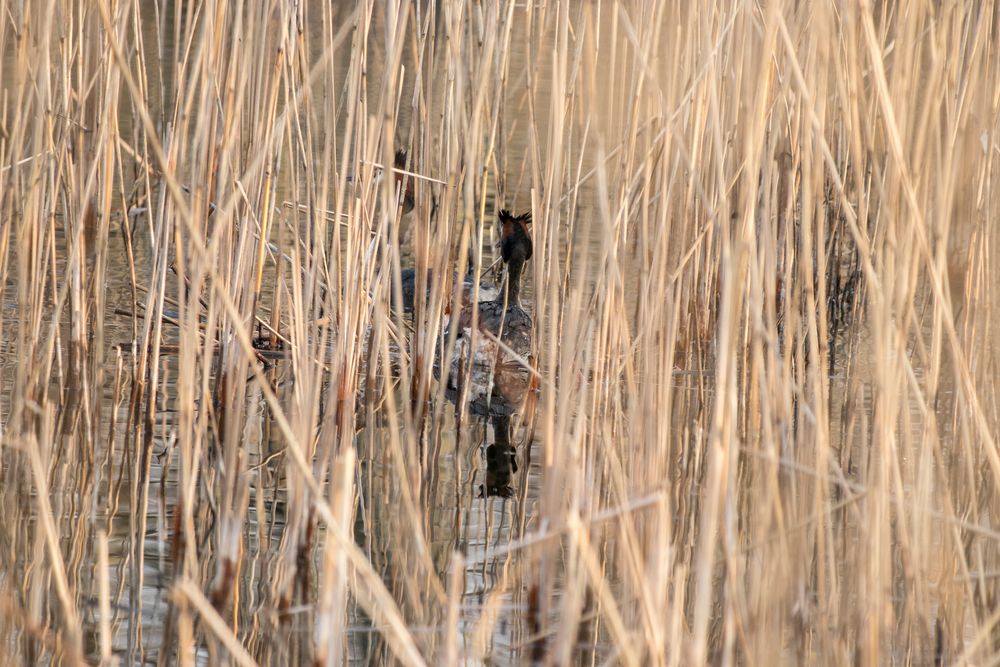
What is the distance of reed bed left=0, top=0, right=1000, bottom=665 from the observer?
1687 mm

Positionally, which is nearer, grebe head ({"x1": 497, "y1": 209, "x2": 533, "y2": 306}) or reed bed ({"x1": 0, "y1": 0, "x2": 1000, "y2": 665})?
reed bed ({"x1": 0, "y1": 0, "x2": 1000, "y2": 665})

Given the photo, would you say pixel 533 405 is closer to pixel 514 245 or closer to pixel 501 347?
pixel 501 347

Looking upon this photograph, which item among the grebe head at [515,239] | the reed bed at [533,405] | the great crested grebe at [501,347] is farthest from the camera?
the grebe head at [515,239]

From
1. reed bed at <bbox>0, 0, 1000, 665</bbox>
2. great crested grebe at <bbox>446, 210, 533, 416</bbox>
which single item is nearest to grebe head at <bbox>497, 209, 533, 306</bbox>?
great crested grebe at <bbox>446, 210, 533, 416</bbox>

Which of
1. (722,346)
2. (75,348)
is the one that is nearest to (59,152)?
(75,348)

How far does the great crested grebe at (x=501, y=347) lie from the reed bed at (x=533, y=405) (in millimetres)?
259

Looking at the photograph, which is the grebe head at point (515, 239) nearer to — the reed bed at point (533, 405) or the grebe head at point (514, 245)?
the grebe head at point (514, 245)

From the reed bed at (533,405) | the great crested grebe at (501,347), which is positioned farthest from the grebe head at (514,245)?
the reed bed at (533,405)

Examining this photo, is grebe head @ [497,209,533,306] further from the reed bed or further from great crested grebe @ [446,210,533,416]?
the reed bed

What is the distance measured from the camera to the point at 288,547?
2064 millimetres

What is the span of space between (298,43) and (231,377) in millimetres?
715

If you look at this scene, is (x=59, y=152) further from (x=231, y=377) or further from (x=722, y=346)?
(x=722, y=346)

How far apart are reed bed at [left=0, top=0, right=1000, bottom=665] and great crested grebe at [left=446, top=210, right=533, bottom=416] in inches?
10.2

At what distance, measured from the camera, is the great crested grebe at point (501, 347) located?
373 cm
